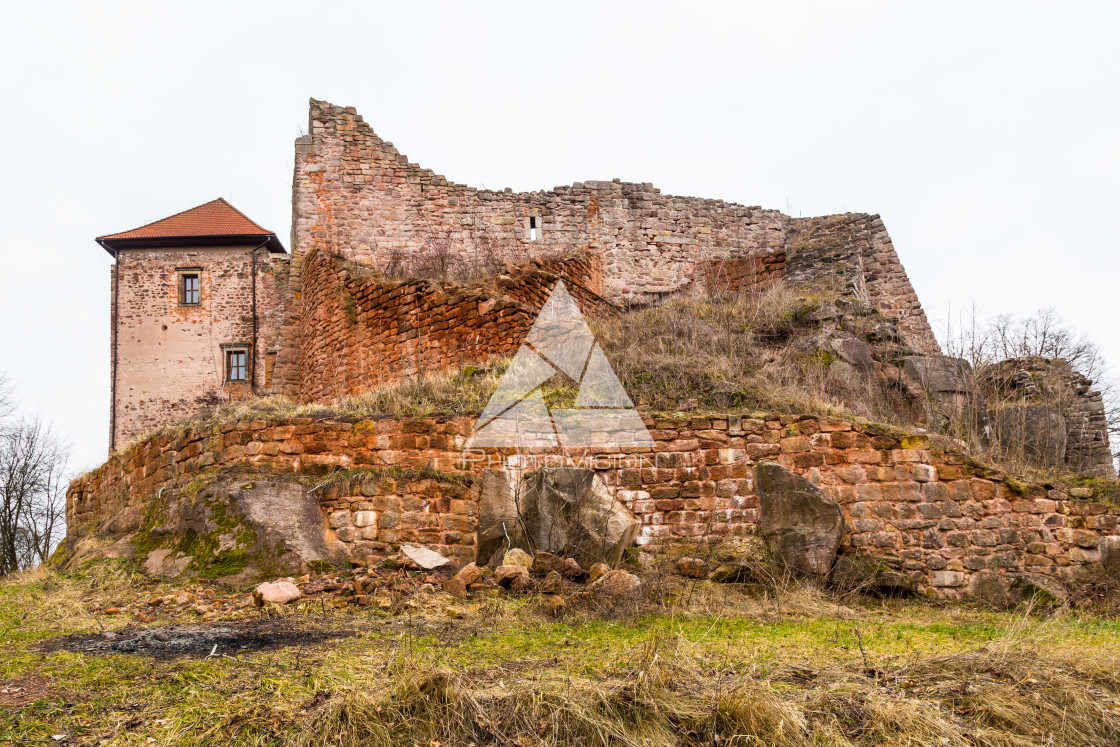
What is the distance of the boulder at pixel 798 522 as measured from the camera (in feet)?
25.7

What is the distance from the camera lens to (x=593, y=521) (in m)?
7.71

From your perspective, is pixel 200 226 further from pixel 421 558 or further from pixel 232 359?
pixel 421 558

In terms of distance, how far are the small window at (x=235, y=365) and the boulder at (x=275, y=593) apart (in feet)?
40.1

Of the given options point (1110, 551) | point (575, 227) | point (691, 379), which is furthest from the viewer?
point (575, 227)

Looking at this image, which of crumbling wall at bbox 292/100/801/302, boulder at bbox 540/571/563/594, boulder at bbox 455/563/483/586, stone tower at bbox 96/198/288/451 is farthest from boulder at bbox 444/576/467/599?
stone tower at bbox 96/198/288/451

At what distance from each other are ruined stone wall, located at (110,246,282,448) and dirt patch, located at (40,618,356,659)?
1233cm

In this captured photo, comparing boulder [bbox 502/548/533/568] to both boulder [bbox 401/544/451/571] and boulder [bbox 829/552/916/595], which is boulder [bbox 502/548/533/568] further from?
boulder [bbox 829/552/916/595]

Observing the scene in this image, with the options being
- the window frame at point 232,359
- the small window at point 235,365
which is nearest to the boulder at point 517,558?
the window frame at point 232,359

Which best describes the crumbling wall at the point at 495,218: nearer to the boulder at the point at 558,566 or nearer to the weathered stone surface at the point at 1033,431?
the weathered stone surface at the point at 1033,431

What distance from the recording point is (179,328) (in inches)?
714

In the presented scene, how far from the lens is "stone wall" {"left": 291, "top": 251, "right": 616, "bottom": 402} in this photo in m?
11.4

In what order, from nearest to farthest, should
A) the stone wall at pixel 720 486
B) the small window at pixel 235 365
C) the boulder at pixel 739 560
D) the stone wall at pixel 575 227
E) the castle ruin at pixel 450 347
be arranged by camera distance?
1. the boulder at pixel 739 560
2. the stone wall at pixel 720 486
3. the castle ruin at pixel 450 347
4. the stone wall at pixel 575 227
5. the small window at pixel 235 365

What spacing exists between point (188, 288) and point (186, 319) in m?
0.85
